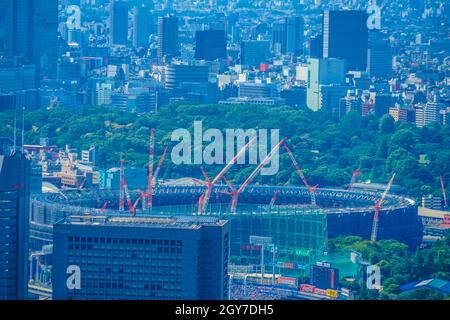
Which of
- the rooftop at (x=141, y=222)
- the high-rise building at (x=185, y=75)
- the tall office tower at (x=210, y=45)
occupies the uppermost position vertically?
the tall office tower at (x=210, y=45)

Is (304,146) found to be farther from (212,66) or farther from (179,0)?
(179,0)

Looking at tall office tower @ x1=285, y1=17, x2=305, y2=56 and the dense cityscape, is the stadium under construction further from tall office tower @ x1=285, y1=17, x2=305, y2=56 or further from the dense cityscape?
tall office tower @ x1=285, y1=17, x2=305, y2=56

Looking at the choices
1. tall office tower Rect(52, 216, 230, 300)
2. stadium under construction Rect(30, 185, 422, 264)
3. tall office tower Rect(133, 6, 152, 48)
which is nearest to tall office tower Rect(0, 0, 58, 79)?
tall office tower Rect(133, 6, 152, 48)

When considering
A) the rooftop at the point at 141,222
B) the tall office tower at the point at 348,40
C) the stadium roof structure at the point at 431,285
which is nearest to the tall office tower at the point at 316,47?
the tall office tower at the point at 348,40

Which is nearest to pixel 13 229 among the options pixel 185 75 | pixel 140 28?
pixel 185 75

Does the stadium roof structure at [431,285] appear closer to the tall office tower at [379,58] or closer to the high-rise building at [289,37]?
the tall office tower at [379,58]

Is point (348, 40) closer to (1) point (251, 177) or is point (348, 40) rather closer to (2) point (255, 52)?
(2) point (255, 52)
